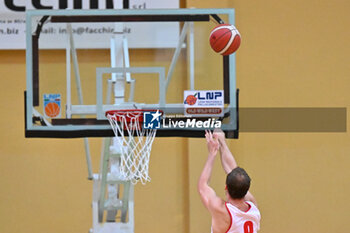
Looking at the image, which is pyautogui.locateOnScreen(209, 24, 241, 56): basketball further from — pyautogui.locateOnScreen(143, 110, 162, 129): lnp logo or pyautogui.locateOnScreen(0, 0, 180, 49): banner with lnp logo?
pyautogui.locateOnScreen(0, 0, 180, 49): banner with lnp logo

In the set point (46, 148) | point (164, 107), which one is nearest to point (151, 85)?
point (164, 107)

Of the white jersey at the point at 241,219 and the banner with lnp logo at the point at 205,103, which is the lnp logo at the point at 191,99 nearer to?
the banner with lnp logo at the point at 205,103

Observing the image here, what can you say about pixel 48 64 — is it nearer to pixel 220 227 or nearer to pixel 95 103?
pixel 95 103

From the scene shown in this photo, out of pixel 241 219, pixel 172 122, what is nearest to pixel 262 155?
pixel 172 122

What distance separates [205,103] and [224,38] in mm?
539

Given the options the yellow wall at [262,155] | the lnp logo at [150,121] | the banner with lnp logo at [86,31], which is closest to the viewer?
the lnp logo at [150,121]

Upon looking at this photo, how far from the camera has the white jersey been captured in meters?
3.46

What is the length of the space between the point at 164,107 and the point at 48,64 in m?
0.92

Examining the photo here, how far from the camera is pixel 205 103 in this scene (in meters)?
4.67

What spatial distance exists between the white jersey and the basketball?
132cm

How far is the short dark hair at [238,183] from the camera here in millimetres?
3398

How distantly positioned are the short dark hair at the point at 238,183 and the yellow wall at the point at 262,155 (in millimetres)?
3504

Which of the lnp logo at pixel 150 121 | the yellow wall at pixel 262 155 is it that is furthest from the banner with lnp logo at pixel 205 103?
the yellow wall at pixel 262 155

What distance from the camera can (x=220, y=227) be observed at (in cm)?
350
